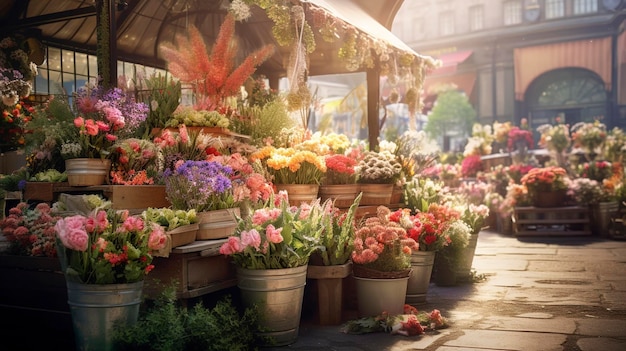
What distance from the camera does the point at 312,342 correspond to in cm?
516

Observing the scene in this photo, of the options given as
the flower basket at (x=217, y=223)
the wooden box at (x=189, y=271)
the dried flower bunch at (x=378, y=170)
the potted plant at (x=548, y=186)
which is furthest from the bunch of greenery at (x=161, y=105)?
the potted plant at (x=548, y=186)

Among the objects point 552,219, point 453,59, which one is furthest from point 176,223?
point 453,59

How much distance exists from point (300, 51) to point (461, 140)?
86.1ft

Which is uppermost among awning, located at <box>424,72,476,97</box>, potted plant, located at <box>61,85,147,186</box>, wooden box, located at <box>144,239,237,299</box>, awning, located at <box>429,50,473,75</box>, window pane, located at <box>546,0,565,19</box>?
window pane, located at <box>546,0,565,19</box>

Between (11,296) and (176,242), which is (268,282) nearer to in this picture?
(176,242)

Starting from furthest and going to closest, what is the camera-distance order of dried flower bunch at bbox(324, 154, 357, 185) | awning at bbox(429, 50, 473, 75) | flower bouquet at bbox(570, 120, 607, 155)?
1. awning at bbox(429, 50, 473, 75)
2. flower bouquet at bbox(570, 120, 607, 155)
3. dried flower bunch at bbox(324, 154, 357, 185)

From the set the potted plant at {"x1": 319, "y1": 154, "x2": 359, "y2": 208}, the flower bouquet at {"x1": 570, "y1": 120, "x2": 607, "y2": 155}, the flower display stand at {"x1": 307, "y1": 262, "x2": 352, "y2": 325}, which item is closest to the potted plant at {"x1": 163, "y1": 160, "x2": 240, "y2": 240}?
the flower display stand at {"x1": 307, "y1": 262, "x2": 352, "y2": 325}

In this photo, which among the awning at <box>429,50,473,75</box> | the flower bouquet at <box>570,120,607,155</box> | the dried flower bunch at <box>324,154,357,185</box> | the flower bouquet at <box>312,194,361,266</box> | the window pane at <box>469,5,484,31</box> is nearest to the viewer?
the flower bouquet at <box>312,194,361,266</box>

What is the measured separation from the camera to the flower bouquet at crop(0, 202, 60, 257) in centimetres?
536

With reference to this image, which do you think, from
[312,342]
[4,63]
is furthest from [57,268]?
[4,63]

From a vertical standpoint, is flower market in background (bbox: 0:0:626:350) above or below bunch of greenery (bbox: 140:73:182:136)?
below

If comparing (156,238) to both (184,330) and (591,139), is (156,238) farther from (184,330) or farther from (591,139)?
(591,139)

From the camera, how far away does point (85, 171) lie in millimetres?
5566

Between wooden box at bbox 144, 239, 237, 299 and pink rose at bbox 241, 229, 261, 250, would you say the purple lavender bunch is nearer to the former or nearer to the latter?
wooden box at bbox 144, 239, 237, 299
